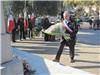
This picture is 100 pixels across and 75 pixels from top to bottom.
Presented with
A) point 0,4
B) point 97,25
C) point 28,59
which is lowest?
point 97,25

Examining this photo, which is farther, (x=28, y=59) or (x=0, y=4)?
(x=28, y=59)

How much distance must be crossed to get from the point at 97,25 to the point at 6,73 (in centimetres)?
3163

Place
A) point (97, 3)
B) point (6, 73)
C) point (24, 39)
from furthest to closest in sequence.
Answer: point (97, 3)
point (24, 39)
point (6, 73)

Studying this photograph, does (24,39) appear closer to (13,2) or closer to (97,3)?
(13,2)

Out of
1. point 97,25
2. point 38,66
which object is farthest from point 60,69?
point 97,25

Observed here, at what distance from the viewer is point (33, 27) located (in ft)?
85.9

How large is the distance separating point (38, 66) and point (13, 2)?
24047mm

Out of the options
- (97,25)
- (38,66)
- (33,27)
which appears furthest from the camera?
(97,25)

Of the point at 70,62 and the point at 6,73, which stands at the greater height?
the point at 6,73

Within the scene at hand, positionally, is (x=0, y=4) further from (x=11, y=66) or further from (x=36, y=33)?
(x=36, y=33)

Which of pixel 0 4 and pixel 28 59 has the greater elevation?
pixel 0 4

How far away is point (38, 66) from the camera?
33.0 feet

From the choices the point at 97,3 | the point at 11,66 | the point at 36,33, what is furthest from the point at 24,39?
the point at 97,3

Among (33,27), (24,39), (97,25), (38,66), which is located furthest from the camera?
(97,25)
